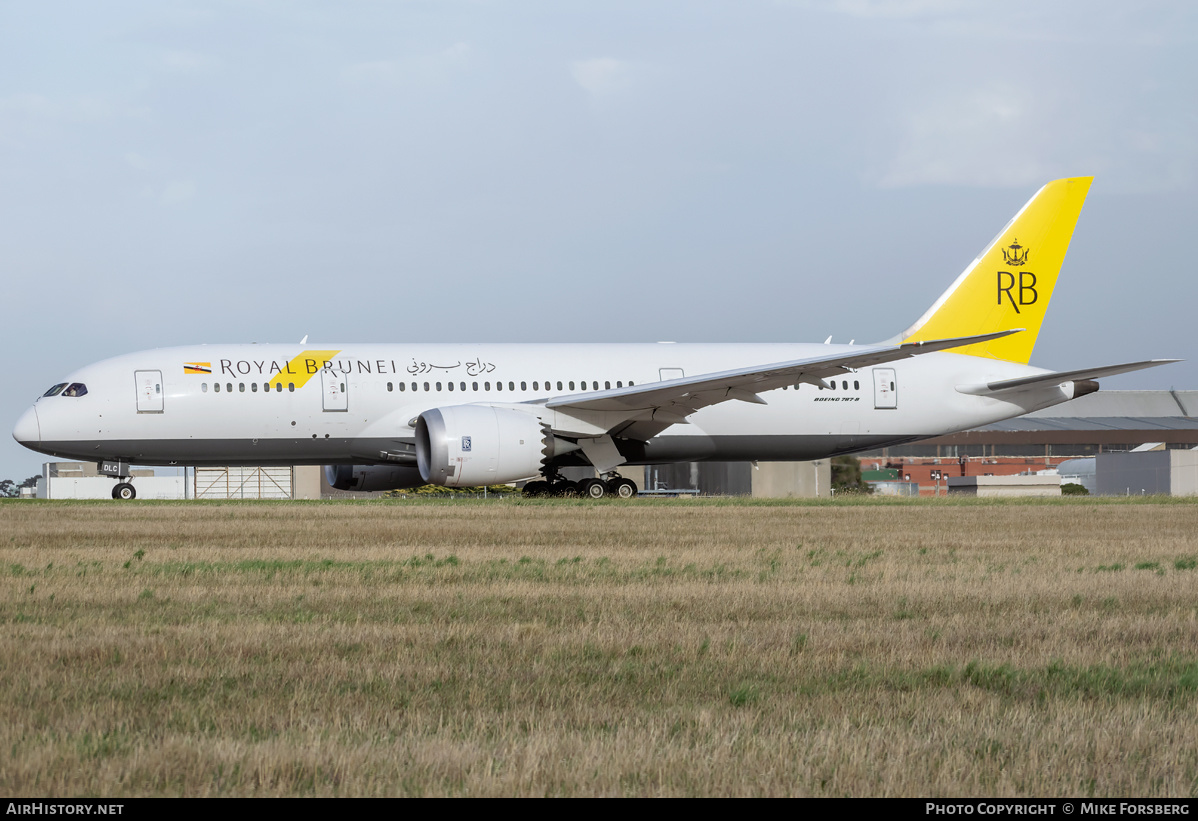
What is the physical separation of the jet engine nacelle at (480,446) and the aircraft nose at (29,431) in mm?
7004

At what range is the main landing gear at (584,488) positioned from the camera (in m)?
23.3

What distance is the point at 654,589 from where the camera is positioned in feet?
26.3

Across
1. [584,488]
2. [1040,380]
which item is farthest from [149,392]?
[1040,380]

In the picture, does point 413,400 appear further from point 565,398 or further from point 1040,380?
point 1040,380

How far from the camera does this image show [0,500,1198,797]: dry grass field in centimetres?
366

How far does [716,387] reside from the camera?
69.7ft

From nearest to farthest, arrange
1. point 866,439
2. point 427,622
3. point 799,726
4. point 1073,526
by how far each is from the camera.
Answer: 1. point 799,726
2. point 427,622
3. point 1073,526
4. point 866,439

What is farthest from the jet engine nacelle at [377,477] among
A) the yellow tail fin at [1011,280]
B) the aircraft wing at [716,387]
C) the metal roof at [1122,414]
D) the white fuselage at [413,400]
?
the metal roof at [1122,414]

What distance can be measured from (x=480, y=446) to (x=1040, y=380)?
37.4 feet

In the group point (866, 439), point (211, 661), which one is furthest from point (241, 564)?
point (866, 439)

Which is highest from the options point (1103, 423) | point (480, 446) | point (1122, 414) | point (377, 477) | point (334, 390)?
point (1122, 414)

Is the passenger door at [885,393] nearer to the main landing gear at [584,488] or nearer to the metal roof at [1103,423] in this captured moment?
the main landing gear at [584,488]
